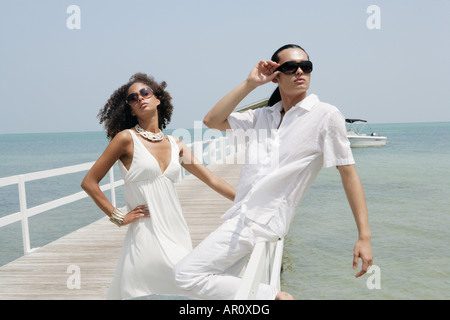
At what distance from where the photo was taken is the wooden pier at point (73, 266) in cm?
430

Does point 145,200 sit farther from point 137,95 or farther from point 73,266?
point 73,266

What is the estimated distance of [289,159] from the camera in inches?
77.8

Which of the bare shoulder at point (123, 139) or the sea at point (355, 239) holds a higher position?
the bare shoulder at point (123, 139)

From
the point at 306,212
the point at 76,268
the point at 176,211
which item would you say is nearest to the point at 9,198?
the point at 306,212

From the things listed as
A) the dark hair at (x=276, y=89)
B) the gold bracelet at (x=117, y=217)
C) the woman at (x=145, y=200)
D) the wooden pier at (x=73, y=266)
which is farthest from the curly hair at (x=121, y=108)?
the wooden pier at (x=73, y=266)

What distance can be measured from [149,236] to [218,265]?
0.76 m

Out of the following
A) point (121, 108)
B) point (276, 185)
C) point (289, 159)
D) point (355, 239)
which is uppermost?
point (121, 108)

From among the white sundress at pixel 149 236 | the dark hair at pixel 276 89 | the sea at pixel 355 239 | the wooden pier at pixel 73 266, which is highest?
the dark hair at pixel 276 89

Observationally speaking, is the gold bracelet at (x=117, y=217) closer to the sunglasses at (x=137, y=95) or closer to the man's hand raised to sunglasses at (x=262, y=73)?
the sunglasses at (x=137, y=95)

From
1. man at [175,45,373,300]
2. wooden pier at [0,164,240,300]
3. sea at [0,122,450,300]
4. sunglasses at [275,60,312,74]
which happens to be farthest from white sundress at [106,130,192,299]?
sea at [0,122,450,300]

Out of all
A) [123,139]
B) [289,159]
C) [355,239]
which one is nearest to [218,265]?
[289,159]

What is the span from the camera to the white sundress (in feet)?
8.41

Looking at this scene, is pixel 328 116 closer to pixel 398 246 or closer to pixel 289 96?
pixel 289 96

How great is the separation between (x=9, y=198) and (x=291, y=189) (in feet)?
101
